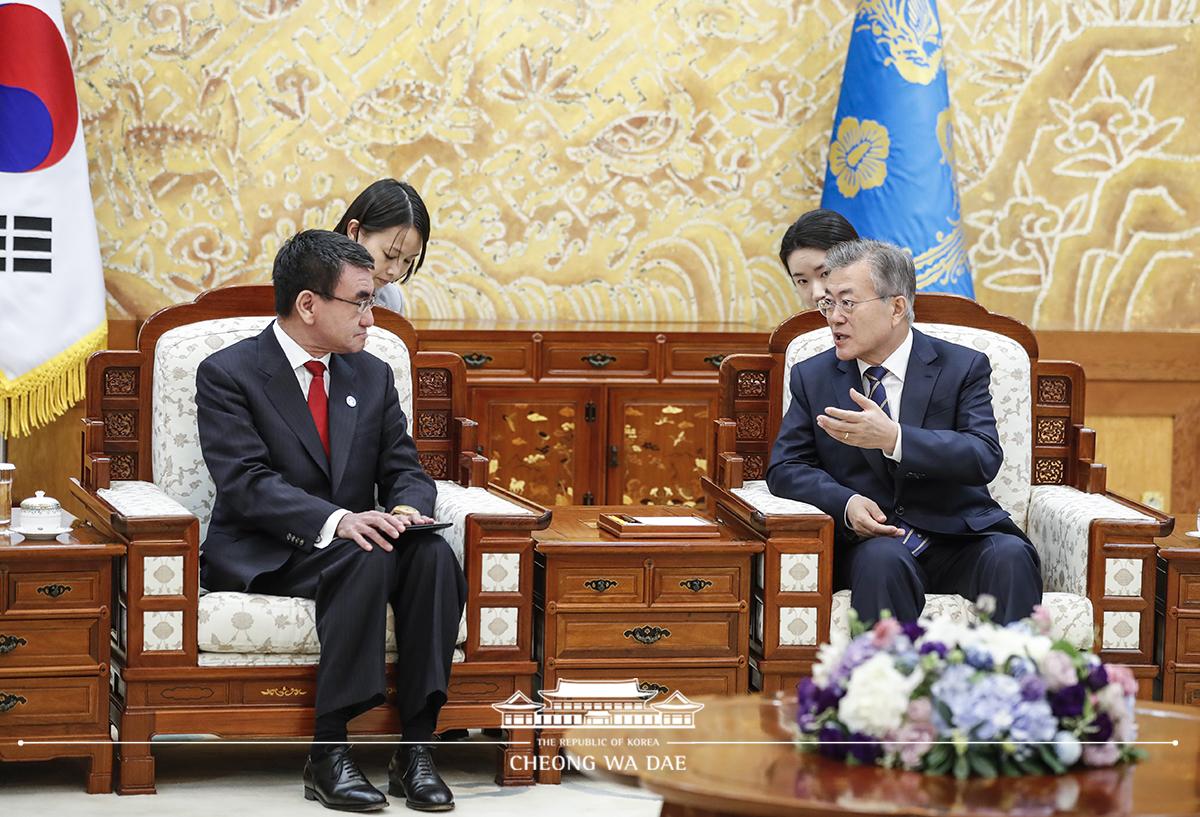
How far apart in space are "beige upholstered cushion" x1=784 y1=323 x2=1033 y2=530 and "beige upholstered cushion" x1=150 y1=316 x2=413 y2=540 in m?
1.50

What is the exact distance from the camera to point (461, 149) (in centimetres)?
645

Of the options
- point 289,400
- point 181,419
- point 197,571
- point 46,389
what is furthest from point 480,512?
point 46,389

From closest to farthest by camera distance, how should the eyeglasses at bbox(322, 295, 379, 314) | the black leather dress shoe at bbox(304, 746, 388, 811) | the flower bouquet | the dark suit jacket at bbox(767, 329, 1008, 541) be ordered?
the flower bouquet
the black leather dress shoe at bbox(304, 746, 388, 811)
the eyeglasses at bbox(322, 295, 379, 314)
the dark suit jacket at bbox(767, 329, 1008, 541)

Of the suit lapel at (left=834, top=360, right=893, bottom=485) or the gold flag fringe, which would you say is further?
the gold flag fringe

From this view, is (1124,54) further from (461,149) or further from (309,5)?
(309,5)

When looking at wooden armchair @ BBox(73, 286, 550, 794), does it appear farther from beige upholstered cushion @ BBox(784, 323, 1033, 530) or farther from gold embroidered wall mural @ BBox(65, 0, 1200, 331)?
gold embroidered wall mural @ BBox(65, 0, 1200, 331)

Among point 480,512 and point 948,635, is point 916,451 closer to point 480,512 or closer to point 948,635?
point 480,512

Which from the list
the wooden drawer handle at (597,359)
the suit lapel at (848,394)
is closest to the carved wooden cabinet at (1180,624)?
the suit lapel at (848,394)

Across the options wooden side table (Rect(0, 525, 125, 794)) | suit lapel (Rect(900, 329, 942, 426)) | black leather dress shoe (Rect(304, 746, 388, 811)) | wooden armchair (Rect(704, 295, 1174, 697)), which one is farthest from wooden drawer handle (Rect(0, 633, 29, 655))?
suit lapel (Rect(900, 329, 942, 426))

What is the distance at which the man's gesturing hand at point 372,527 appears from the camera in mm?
3854

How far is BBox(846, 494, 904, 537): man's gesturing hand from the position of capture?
4090 millimetres

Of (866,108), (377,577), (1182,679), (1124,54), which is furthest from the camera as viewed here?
(1124,54)

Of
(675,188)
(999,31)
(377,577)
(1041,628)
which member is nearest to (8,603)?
(377,577)

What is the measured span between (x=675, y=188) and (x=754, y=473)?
2238 millimetres
